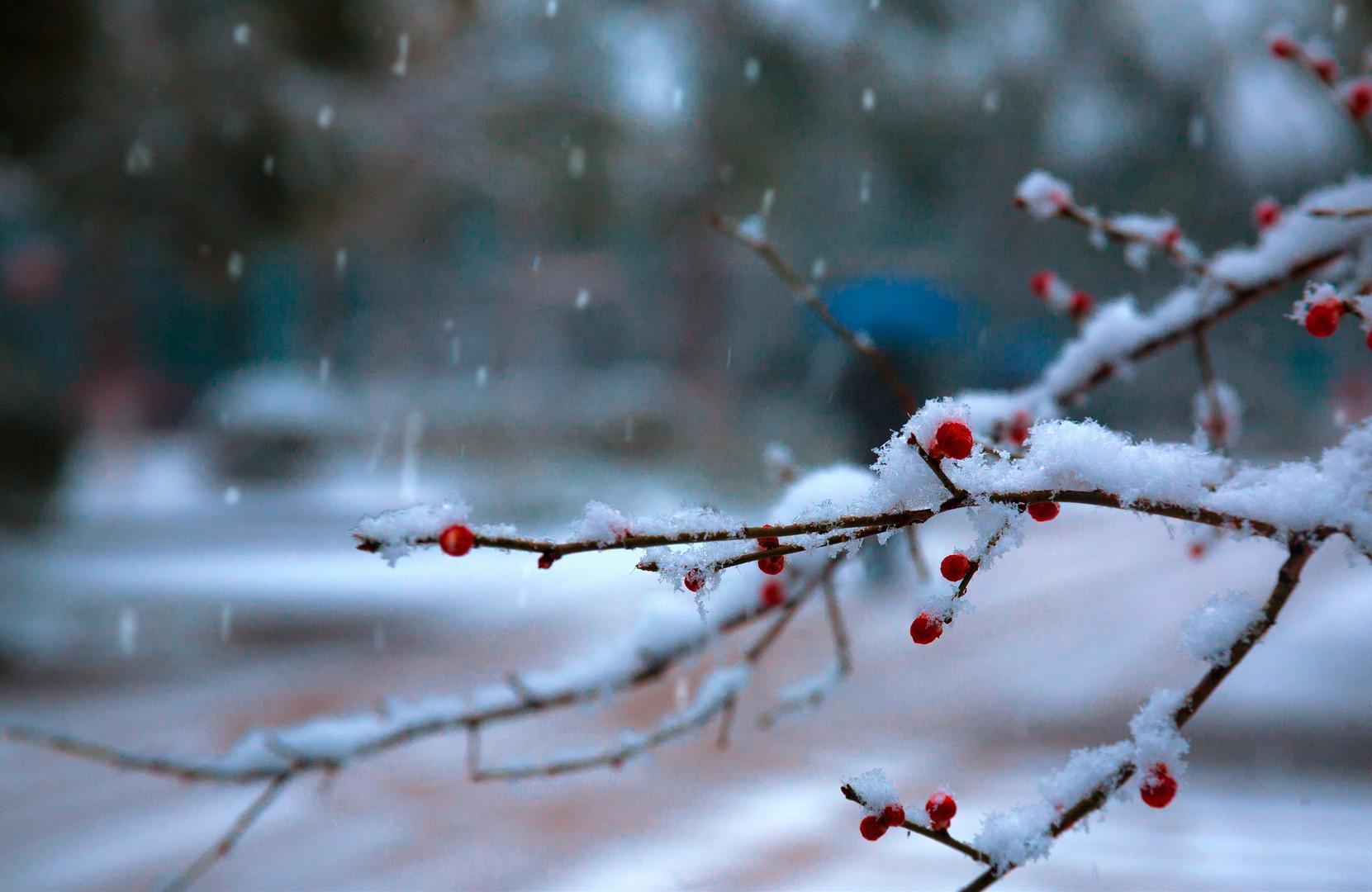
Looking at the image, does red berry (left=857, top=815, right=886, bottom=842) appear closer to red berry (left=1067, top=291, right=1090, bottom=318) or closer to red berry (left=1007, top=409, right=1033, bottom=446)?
red berry (left=1007, top=409, right=1033, bottom=446)

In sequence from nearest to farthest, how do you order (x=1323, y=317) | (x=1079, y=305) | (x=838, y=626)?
(x=1323, y=317), (x=838, y=626), (x=1079, y=305)

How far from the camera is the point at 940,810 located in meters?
0.88

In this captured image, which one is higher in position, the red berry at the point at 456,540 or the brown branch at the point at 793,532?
the red berry at the point at 456,540

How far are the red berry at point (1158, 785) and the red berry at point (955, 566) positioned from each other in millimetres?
234

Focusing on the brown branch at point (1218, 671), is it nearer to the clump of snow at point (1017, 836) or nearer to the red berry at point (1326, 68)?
the clump of snow at point (1017, 836)

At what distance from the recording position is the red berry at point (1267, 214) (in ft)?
5.59

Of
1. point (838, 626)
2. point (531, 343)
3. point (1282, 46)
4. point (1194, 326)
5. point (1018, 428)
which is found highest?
point (531, 343)

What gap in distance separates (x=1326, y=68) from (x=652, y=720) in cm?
375

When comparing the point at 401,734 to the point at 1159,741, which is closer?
the point at 1159,741

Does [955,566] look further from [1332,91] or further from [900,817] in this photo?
[1332,91]

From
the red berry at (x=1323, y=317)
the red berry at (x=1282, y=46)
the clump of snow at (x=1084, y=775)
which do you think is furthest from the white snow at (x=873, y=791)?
the red berry at (x=1282, y=46)

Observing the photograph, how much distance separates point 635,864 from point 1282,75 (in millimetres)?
13327

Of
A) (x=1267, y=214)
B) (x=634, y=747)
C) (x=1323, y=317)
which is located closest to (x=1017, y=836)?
(x=1323, y=317)

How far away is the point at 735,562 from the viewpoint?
28.9 inches
